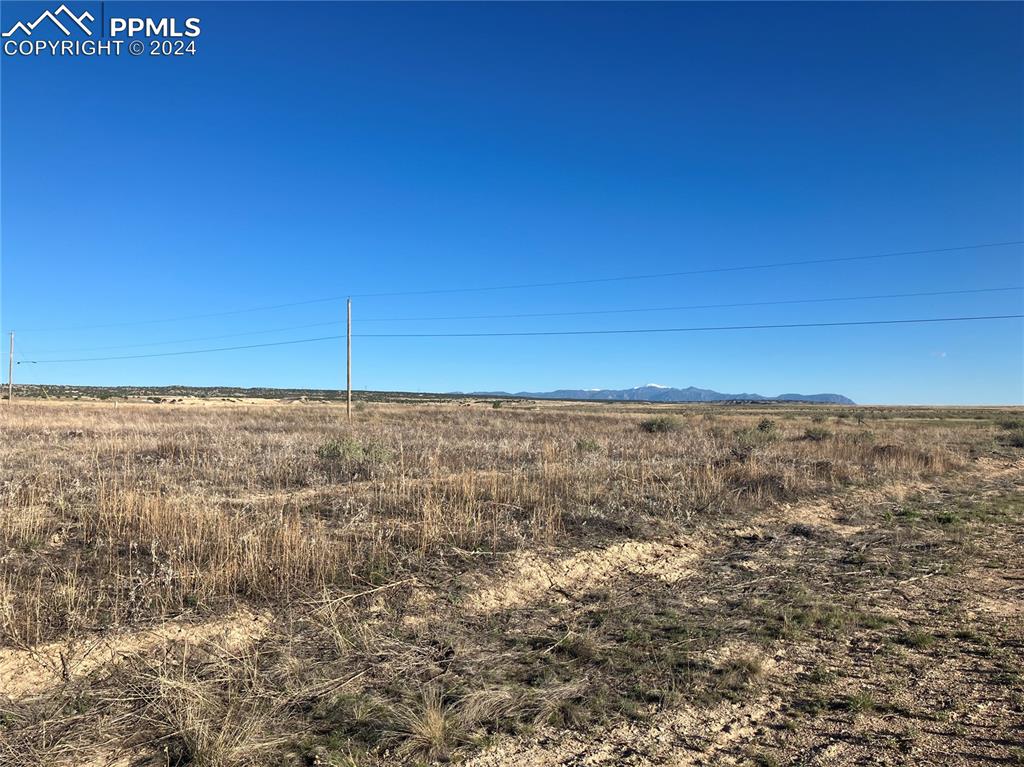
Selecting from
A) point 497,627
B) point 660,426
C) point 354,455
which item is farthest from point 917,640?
point 660,426

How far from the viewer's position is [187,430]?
23047 mm

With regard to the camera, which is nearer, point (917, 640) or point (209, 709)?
point (209, 709)

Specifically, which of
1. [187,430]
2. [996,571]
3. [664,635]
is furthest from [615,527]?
[187,430]

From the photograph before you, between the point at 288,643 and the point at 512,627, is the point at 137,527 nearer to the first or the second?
Answer: the point at 288,643

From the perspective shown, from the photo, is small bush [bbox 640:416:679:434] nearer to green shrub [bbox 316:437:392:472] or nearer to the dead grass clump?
green shrub [bbox 316:437:392:472]

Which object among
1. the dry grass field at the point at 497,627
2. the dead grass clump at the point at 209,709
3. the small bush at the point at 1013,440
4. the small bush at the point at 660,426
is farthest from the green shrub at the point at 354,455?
the small bush at the point at 1013,440

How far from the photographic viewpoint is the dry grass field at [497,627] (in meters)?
3.82

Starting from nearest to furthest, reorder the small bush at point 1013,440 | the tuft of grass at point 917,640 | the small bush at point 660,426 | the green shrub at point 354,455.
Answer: the tuft of grass at point 917,640, the green shrub at point 354,455, the small bush at point 1013,440, the small bush at point 660,426

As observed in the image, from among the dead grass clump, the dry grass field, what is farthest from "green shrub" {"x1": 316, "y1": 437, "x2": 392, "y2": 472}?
the dead grass clump

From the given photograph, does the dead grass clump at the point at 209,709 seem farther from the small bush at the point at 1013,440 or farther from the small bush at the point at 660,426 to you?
the small bush at the point at 1013,440

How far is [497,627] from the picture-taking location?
5.74 meters

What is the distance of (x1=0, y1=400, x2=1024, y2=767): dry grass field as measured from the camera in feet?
12.5

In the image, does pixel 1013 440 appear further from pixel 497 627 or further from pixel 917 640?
pixel 497 627

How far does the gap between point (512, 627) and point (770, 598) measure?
121 inches
